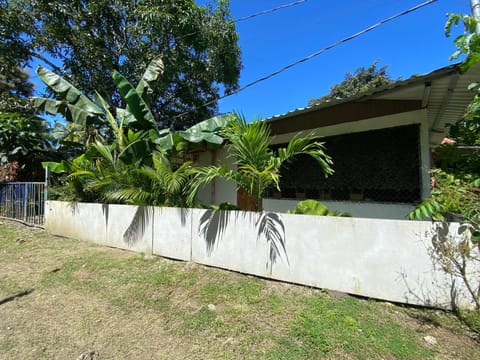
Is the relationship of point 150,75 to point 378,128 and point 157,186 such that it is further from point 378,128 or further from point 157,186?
point 378,128

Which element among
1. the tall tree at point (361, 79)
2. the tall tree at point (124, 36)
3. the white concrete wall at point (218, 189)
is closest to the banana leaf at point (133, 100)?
the tall tree at point (124, 36)

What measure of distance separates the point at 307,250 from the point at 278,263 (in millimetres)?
501

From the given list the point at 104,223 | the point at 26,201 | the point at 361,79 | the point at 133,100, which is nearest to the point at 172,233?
the point at 104,223

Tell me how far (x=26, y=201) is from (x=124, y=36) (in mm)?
6566

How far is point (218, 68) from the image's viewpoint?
10.2 metres

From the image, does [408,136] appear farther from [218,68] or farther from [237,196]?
[218,68]

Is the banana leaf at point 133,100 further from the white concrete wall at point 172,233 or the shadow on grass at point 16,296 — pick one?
the shadow on grass at point 16,296

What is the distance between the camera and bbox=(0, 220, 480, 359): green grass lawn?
241cm

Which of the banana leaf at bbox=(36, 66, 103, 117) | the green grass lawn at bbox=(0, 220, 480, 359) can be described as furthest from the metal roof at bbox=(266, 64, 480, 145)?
the banana leaf at bbox=(36, 66, 103, 117)

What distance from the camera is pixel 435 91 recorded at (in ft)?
13.8

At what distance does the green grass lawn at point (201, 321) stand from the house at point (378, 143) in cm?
268

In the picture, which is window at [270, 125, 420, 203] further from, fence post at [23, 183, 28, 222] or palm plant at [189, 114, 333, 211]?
fence post at [23, 183, 28, 222]

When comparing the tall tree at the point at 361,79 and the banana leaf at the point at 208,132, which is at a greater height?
the tall tree at the point at 361,79

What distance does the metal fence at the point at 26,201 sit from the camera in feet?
26.3
